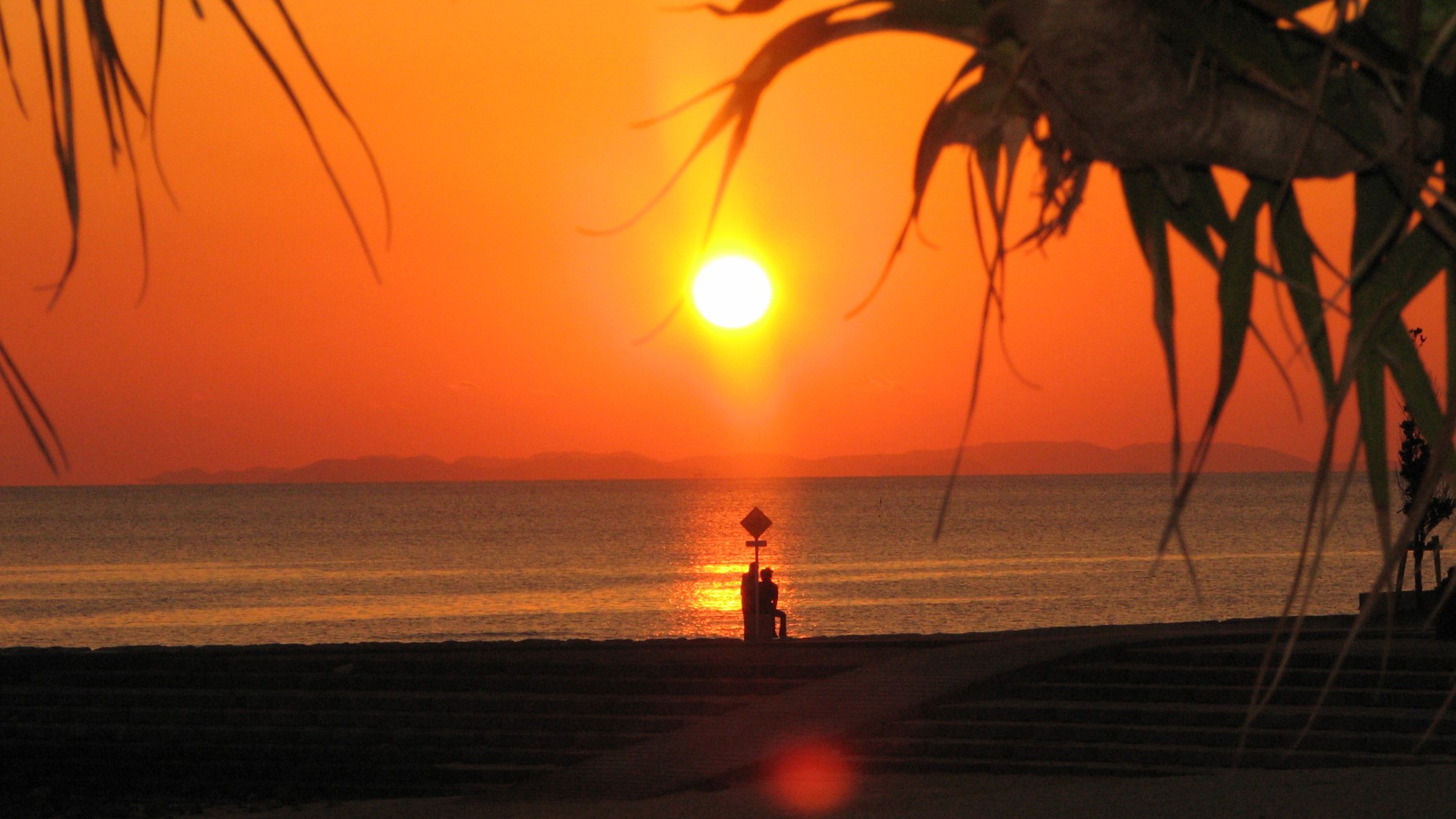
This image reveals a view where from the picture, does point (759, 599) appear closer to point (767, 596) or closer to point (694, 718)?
point (767, 596)

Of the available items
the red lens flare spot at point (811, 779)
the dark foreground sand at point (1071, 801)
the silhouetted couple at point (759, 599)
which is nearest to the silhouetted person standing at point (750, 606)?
the silhouetted couple at point (759, 599)

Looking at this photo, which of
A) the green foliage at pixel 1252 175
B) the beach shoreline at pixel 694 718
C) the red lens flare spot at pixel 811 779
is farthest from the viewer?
the red lens flare spot at pixel 811 779

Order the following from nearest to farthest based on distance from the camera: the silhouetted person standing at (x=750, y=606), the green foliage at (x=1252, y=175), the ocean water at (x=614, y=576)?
the green foliage at (x=1252, y=175)
the silhouetted person standing at (x=750, y=606)
the ocean water at (x=614, y=576)

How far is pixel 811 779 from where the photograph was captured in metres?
10.8

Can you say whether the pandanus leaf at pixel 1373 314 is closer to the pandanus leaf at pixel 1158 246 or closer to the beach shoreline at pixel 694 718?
the pandanus leaf at pixel 1158 246

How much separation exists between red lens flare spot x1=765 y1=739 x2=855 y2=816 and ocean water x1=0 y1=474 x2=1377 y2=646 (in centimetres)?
321

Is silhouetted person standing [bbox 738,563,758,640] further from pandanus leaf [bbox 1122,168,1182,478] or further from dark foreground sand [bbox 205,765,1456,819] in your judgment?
pandanus leaf [bbox 1122,168,1182,478]

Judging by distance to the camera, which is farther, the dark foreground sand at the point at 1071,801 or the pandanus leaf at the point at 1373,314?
the dark foreground sand at the point at 1071,801

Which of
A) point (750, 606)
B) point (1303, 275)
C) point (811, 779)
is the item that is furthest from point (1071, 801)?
point (750, 606)

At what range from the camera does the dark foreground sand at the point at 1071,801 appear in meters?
9.06

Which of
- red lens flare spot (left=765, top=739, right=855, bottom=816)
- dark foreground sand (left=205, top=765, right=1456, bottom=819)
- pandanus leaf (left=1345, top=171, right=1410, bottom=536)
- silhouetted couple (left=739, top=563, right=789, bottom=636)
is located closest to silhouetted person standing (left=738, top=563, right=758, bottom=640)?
silhouetted couple (left=739, top=563, right=789, bottom=636)

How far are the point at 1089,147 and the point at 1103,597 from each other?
2290 inches

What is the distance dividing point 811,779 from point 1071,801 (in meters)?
2.00

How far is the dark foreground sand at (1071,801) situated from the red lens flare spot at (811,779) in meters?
0.12
